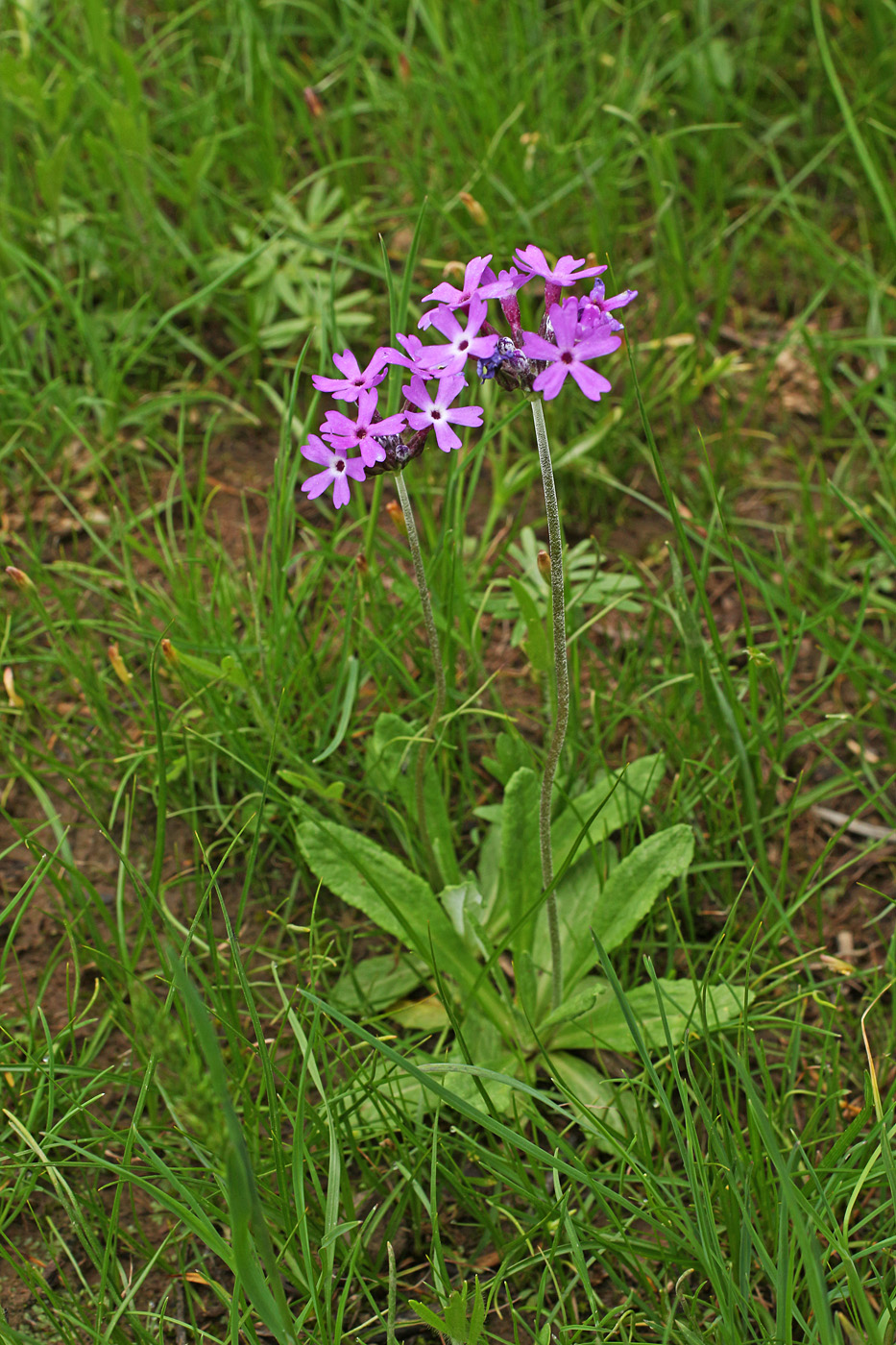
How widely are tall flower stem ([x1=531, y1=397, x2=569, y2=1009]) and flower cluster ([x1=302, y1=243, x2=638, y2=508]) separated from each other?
3.3 inches

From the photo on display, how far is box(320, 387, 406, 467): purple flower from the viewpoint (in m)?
1.94

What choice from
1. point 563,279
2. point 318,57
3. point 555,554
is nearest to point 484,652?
point 555,554

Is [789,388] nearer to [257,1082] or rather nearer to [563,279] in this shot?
[563,279]

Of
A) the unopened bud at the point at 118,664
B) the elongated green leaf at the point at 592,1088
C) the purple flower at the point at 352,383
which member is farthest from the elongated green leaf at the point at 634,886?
the unopened bud at the point at 118,664

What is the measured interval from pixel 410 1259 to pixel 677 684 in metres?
1.59

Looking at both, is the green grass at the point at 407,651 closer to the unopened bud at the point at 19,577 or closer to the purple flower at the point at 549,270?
the unopened bud at the point at 19,577

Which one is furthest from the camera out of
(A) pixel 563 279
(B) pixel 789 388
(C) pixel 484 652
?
(B) pixel 789 388

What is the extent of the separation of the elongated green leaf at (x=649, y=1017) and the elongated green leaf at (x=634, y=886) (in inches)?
4.3

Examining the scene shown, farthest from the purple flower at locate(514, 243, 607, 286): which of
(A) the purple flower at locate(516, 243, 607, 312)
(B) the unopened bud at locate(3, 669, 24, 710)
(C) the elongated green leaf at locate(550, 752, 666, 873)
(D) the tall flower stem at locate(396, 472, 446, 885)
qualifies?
(B) the unopened bud at locate(3, 669, 24, 710)

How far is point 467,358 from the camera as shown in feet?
6.27

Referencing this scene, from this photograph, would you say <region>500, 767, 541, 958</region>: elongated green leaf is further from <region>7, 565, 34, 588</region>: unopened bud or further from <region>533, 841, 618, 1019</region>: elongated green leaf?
<region>7, 565, 34, 588</region>: unopened bud

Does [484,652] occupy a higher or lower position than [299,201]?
lower

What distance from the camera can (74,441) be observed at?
3785mm

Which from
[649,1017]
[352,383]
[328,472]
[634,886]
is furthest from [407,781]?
[352,383]
